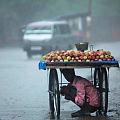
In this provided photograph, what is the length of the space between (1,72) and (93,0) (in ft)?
127

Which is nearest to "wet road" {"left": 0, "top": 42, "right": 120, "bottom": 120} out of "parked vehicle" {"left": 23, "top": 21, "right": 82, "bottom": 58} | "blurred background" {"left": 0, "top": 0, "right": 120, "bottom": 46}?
"parked vehicle" {"left": 23, "top": 21, "right": 82, "bottom": 58}

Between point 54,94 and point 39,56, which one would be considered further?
point 39,56

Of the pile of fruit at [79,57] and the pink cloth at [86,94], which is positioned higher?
the pile of fruit at [79,57]

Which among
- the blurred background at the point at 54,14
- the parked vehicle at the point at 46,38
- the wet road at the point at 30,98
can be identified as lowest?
the wet road at the point at 30,98

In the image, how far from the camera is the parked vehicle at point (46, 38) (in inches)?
1038

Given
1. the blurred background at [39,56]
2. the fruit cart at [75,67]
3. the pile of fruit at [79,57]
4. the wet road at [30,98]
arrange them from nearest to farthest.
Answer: the fruit cart at [75,67] < the pile of fruit at [79,57] < the wet road at [30,98] < the blurred background at [39,56]

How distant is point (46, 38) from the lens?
86.6 feet

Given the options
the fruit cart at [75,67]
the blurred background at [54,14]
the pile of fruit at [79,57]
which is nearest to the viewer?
the fruit cart at [75,67]

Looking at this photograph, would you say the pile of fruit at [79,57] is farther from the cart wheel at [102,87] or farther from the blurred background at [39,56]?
the blurred background at [39,56]

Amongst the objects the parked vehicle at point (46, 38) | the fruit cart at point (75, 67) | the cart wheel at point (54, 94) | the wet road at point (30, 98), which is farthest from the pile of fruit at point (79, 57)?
the parked vehicle at point (46, 38)

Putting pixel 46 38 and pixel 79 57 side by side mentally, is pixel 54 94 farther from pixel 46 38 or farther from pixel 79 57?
pixel 46 38

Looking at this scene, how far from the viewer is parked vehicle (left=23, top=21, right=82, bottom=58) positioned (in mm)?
26359

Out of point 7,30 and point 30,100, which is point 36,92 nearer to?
point 30,100

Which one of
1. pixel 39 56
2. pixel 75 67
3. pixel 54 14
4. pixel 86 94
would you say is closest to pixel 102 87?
pixel 86 94
